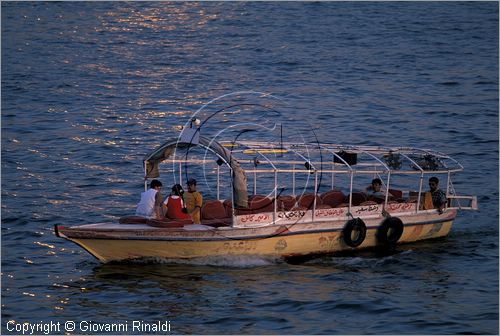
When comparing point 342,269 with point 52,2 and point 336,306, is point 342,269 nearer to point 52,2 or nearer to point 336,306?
point 336,306

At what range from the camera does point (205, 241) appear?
23203 mm

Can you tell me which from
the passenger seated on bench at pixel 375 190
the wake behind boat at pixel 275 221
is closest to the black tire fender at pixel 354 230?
the wake behind boat at pixel 275 221

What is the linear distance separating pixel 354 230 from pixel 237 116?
18.5 m

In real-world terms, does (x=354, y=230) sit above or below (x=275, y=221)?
below

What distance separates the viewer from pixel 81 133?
1561 inches

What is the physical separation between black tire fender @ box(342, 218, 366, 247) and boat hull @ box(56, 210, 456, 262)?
0.11 m

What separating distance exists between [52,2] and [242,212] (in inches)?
1757

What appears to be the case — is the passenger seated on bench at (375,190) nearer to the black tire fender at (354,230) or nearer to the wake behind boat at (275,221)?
the wake behind boat at (275,221)

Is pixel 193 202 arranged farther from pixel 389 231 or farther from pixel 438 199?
pixel 438 199

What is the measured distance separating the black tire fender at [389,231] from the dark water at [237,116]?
406 mm

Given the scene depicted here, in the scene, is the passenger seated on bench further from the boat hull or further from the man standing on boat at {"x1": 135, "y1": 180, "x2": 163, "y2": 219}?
the man standing on boat at {"x1": 135, "y1": 180, "x2": 163, "y2": 219}

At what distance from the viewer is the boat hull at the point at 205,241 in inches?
902

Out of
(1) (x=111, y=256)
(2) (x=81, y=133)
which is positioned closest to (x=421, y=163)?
(1) (x=111, y=256)

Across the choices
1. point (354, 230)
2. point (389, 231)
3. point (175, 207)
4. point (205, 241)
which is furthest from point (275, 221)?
point (389, 231)
